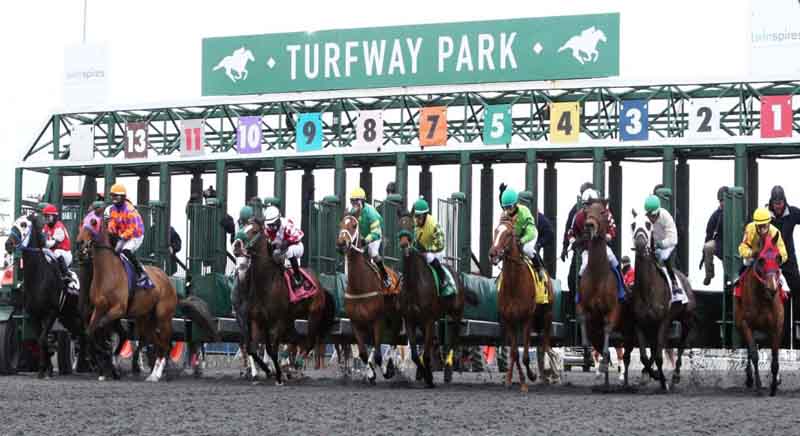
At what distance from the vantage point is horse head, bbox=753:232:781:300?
1519cm

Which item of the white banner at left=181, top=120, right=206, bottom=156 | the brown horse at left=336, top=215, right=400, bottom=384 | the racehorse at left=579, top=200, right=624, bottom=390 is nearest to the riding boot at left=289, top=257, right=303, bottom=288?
the brown horse at left=336, top=215, right=400, bottom=384

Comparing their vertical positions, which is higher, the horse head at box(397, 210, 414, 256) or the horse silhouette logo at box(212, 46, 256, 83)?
the horse silhouette logo at box(212, 46, 256, 83)

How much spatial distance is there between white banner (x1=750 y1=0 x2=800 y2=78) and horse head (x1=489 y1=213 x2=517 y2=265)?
11497 millimetres

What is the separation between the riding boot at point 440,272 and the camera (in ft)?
54.7

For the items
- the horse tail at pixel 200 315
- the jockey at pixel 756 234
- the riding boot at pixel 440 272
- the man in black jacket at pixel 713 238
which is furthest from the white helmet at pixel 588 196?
the horse tail at pixel 200 315

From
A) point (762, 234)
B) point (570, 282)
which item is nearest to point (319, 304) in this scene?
point (570, 282)

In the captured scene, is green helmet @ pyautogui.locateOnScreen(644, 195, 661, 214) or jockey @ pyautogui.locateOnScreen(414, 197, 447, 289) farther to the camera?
jockey @ pyautogui.locateOnScreen(414, 197, 447, 289)

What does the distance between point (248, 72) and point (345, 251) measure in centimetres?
1248

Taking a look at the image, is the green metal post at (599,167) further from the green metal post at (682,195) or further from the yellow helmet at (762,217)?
the yellow helmet at (762,217)

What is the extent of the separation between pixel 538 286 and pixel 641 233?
1.35 m

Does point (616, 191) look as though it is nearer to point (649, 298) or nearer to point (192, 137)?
point (192, 137)

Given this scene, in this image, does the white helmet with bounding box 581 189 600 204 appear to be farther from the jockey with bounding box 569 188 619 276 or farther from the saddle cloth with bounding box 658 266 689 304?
the saddle cloth with bounding box 658 266 689 304

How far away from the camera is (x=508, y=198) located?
635 inches

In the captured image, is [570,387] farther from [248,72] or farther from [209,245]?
[248,72]
